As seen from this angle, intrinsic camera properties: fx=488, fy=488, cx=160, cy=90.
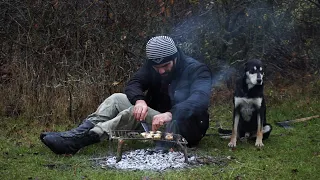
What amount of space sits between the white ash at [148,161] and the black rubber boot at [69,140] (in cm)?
32

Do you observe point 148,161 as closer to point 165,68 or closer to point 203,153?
point 203,153

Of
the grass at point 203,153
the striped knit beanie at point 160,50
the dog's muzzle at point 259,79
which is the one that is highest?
the striped knit beanie at point 160,50

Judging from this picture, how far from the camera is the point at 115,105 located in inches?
228

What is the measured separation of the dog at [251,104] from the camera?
20.3 ft

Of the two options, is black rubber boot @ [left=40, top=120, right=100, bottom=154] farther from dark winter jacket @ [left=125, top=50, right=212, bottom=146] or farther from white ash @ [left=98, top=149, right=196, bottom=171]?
dark winter jacket @ [left=125, top=50, right=212, bottom=146]

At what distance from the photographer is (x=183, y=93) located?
568 cm

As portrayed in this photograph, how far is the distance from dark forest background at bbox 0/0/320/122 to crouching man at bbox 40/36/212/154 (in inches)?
79.5

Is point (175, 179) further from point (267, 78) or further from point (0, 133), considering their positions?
point (267, 78)

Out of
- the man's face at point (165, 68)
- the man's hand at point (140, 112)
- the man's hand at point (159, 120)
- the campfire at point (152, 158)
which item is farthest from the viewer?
the man's face at point (165, 68)

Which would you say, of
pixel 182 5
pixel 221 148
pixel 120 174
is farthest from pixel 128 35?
pixel 120 174

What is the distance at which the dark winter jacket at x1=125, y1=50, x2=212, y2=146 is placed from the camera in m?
5.34

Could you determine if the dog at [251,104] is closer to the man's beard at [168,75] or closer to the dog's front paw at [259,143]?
the dog's front paw at [259,143]

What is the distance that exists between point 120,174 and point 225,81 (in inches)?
236

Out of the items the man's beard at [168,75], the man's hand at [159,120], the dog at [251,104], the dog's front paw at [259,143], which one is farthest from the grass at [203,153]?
the man's beard at [168,75]
